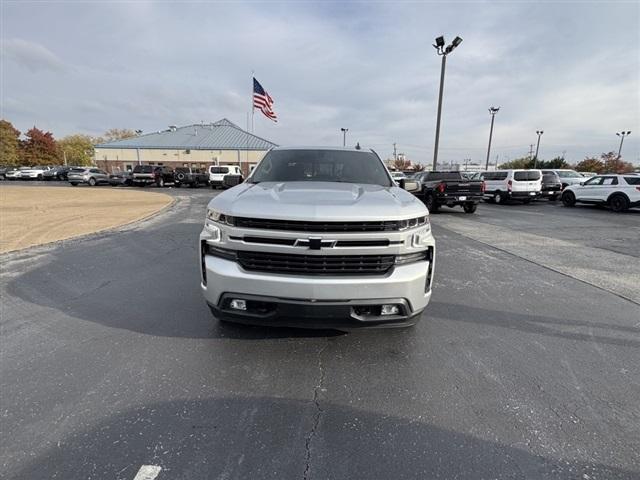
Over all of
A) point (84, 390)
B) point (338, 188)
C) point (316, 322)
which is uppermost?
point (338, 188)

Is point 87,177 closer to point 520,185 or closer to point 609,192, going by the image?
point 520,185

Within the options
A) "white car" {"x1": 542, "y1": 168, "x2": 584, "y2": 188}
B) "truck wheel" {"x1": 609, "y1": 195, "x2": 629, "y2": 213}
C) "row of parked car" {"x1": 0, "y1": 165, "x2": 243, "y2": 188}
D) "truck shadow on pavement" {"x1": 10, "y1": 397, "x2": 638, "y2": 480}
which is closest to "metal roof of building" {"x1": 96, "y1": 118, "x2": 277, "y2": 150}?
"row of parked car" {"x1": 0, "y1": 165, "x2": 243, "y2": 188}

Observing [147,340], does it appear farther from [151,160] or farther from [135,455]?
[151,160]

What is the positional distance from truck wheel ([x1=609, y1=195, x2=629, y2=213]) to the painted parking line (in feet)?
65.9

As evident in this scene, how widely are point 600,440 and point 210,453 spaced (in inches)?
94.4

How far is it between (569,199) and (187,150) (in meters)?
49.3

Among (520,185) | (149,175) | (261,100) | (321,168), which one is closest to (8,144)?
(149,175)

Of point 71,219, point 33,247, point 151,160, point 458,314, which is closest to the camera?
point 458,314

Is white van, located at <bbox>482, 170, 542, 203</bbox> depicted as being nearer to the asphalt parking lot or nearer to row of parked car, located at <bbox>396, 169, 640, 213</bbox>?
row of parked car, located at <bbox>396, 169, 640, 213</bbox>

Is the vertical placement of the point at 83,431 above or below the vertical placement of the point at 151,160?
below

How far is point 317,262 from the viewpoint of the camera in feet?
8.73

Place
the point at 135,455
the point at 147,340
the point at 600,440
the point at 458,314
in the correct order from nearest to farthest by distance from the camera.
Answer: the point at 135,455 → the point at 600,440 → the point at 147,340 → the point at 458,314

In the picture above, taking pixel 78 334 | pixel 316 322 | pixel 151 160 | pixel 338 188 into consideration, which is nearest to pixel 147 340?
pixel 78 334

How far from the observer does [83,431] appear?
215cm
